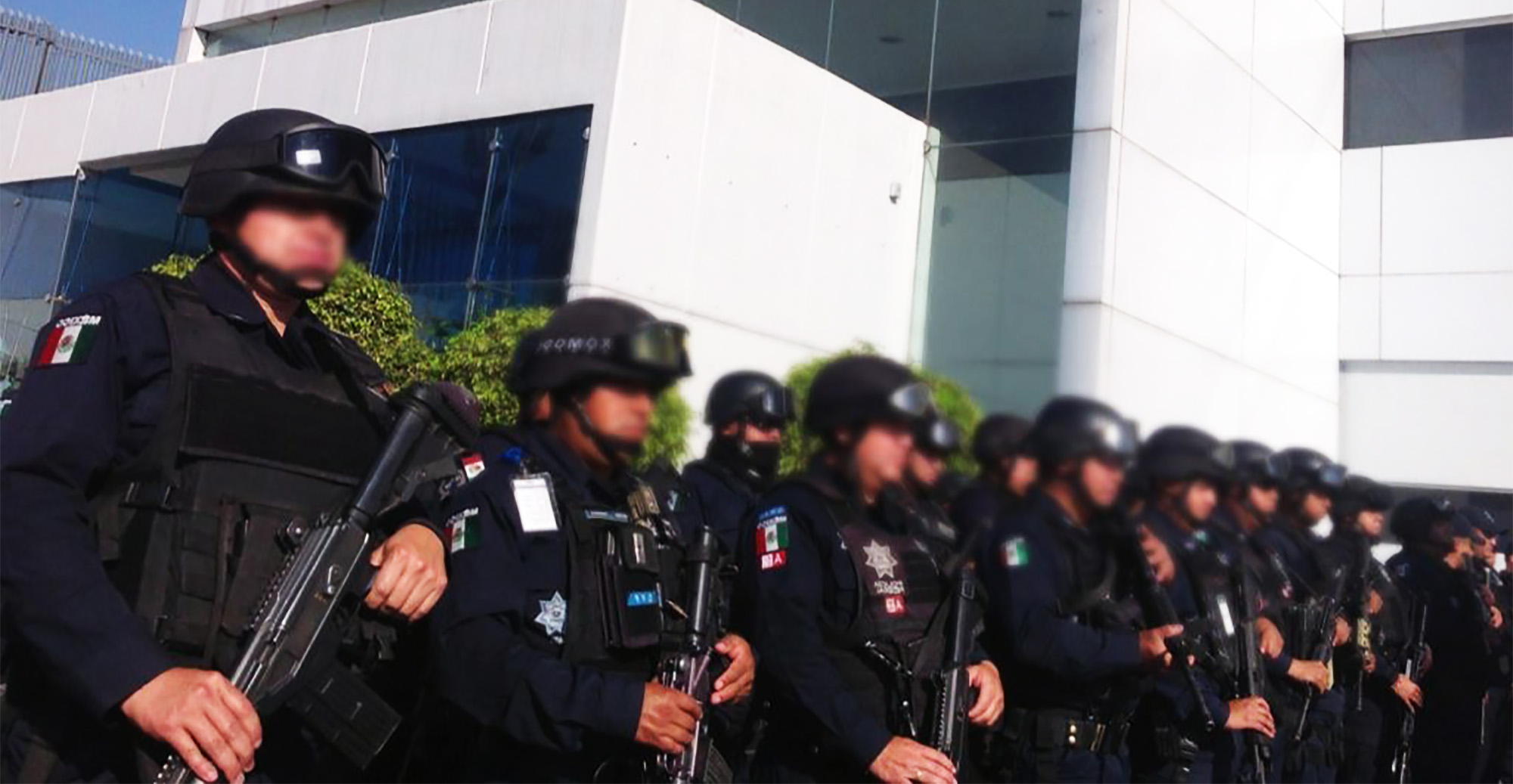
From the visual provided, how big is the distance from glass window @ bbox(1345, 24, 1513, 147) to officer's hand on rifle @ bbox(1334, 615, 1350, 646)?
1706 millimetres

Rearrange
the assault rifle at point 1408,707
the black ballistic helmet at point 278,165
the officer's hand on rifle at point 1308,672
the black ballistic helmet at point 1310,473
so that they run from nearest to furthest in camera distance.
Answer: the black ballistic helmet at point 278,165, the black ballistic helmet at point 1310,473, the officer's hand on rifle at point 1308,672, the assault rifle at point 1408,707

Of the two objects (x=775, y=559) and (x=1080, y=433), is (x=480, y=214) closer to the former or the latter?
(x=775, y=559)

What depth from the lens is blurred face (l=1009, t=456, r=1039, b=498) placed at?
235 centimetres

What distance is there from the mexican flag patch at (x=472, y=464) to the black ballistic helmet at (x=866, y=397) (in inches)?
28.0

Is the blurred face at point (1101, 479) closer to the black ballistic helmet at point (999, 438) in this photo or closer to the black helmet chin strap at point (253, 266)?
the black ballistic helmet at point (999, 438)

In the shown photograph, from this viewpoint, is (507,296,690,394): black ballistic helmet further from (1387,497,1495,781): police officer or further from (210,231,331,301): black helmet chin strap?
(1387,497,1495,781): police officer

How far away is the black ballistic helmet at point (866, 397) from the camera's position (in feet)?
8.15

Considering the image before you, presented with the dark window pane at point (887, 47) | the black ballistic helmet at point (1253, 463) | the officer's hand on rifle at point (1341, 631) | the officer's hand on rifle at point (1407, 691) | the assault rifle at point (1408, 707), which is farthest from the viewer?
the dark window pane at point (887, 47)

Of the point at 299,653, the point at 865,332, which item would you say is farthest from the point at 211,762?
the point at 865,332

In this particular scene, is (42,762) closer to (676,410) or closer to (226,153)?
(226,153)

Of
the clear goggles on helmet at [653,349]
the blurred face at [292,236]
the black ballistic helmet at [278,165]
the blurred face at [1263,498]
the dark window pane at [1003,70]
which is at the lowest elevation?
the blurred face at [1263,498]

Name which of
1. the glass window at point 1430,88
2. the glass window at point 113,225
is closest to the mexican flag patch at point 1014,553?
the glass window at point 1430,88

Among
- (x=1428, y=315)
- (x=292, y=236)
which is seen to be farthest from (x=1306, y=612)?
(x=292, y=236)

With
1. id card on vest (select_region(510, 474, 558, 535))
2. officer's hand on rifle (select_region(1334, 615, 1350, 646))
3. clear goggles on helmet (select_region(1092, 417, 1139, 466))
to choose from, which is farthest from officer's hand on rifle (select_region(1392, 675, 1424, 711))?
id card on vest (select_region(510, 474, 558, 535))
